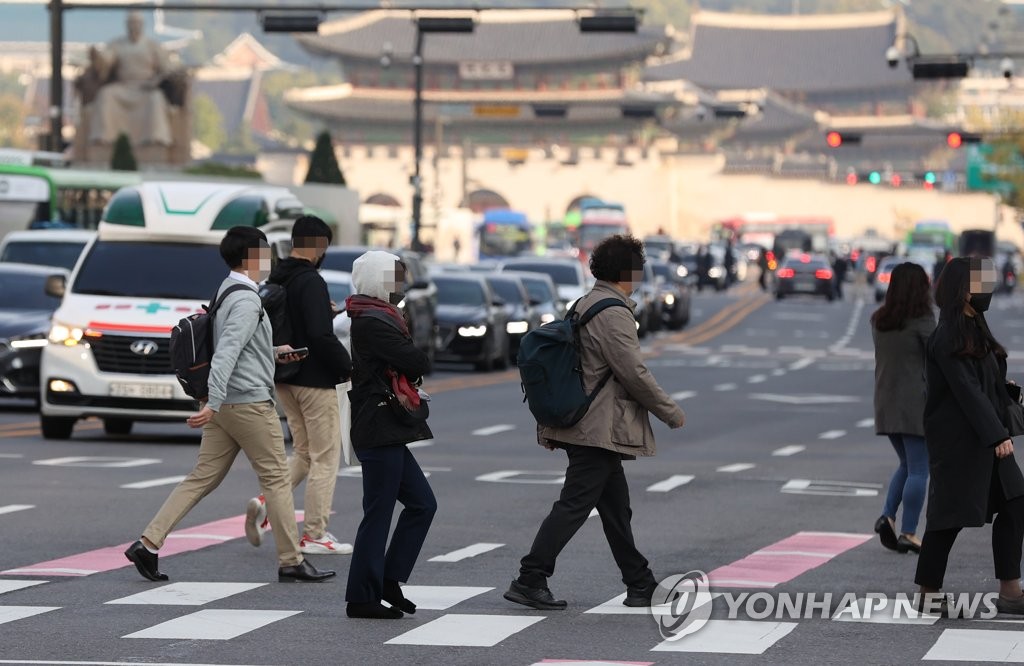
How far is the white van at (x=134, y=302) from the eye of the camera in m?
19.4

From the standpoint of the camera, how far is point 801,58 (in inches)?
5846

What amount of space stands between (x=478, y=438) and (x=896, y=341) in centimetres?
916

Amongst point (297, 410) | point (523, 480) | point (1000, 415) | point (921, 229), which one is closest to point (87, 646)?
point (297, 410)

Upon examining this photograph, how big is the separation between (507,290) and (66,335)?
59.8ft

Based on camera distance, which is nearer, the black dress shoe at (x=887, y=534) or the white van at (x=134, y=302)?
the black dress shoe at (x=887, y=534)

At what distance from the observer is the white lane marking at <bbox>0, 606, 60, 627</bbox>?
973 cm

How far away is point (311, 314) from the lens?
38.3 ft

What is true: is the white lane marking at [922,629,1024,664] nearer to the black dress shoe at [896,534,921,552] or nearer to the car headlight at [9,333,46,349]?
the black dress shoe at [896,534,921,552]

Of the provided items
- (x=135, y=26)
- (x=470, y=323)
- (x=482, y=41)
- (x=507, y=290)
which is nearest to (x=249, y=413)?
(x=470, y=323)

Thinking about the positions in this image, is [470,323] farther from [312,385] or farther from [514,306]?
[312,385]

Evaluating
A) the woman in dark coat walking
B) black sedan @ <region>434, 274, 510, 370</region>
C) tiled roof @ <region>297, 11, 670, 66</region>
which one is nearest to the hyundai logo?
the woman in dark coat walking

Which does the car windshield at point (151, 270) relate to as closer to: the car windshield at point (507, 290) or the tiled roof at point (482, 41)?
the car windshield at point (507, 290)

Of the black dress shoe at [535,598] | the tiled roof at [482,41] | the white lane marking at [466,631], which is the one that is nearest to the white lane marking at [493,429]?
the black dress shoe at [535,598]

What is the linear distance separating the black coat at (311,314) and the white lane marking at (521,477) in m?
5.13
